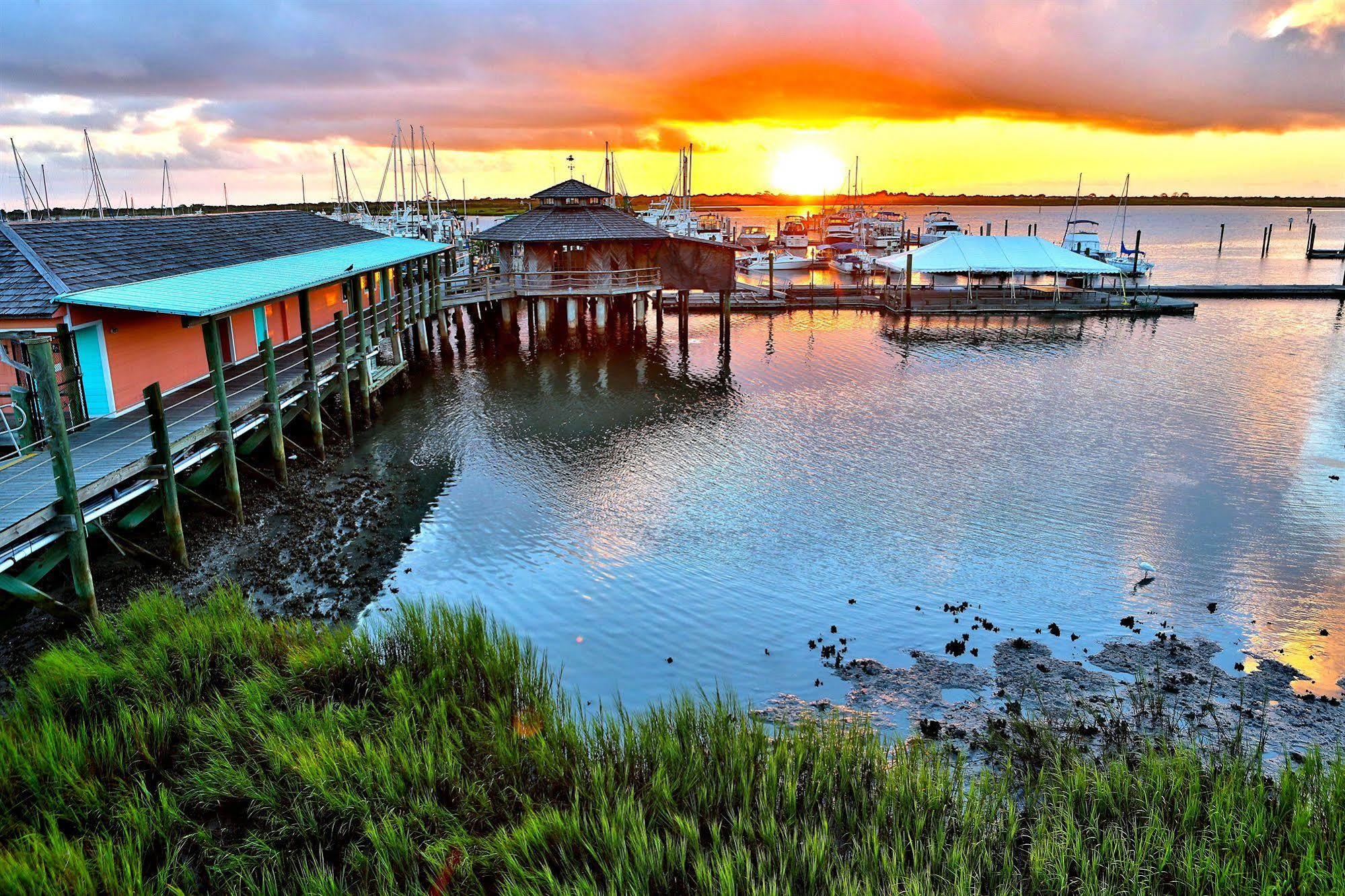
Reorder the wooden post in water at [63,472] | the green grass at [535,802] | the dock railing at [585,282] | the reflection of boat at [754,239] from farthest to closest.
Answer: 1. the reflection of boat at [754,239]
2. the dock railing at [585,282]
3. the wooden post in water at [63,472]
4. the green grass at [535,802]

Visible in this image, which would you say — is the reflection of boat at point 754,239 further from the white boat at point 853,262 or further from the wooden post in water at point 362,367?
the wooden post in water at point 362,367

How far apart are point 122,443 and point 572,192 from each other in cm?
2751

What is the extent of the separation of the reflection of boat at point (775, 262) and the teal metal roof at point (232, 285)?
42.6 metres

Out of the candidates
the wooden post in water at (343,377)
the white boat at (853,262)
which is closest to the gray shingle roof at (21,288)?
the wooden post in water at (343,377)

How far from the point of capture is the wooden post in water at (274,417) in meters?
18.6

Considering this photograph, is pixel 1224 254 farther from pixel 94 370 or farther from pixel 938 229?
pixel 94 370

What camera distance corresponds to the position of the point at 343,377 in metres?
23.4

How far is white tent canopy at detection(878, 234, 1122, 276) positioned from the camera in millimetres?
49969

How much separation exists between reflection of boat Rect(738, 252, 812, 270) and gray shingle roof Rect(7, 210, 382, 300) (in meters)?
42.7

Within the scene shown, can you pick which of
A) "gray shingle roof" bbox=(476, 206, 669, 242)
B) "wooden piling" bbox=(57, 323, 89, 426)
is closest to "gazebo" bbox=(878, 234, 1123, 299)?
"gray shingle roof" bbox=(476, 206, 669, 242)

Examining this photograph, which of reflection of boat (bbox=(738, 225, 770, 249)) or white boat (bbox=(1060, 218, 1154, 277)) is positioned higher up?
reflection of boat (bbox=(738, 225, 770, 249))

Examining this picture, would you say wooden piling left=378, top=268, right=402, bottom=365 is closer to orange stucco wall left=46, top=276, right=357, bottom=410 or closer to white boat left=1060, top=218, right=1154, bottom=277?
orange stucco wall left=46, top=276, right=357, bottom=410

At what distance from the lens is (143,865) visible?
25.1 feet

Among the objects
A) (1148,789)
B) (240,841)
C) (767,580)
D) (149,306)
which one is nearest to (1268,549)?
(767,580)
